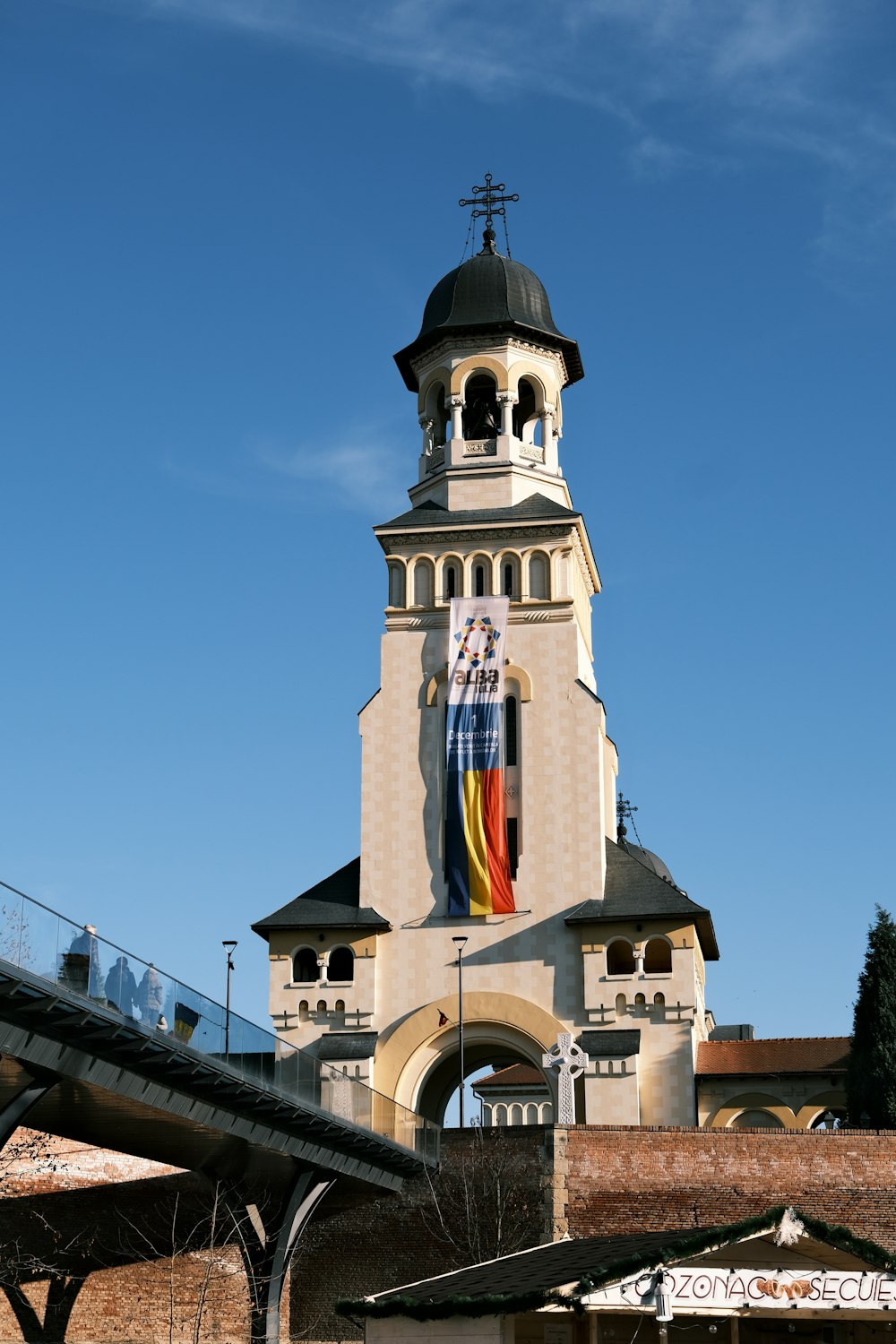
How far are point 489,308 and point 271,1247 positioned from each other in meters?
34.2

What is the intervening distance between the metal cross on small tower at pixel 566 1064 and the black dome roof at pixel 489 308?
24.6 meters

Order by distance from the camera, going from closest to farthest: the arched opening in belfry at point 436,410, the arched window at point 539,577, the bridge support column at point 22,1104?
the bridge support column at point 22,1104 < the arched window at point 539,577 < the arched opening in belfry at point 436,410

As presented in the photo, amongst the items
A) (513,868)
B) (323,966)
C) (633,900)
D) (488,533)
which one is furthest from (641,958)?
(488,533)

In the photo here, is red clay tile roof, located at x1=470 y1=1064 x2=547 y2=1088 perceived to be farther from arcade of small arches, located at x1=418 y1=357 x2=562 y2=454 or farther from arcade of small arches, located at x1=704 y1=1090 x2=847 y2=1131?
arcade of small arches, located at x1=418 y1=357 x2=562 y2=454

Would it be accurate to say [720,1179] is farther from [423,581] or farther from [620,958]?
[423,581]

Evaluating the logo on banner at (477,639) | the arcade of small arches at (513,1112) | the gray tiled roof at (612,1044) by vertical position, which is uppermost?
the logo on banner at (477,639)

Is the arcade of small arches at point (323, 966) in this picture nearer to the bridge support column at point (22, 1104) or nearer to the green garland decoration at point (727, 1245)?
the bridge support column at point (22, 1104)

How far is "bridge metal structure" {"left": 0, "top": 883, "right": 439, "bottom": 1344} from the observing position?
2923cm

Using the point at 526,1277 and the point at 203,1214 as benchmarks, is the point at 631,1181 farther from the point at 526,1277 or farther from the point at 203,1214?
the point at 526,1277

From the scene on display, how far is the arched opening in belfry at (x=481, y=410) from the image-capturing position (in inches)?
2525

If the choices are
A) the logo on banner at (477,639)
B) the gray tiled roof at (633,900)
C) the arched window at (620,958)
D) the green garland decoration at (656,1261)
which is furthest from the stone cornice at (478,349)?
the green garland decoration at (656,1261)

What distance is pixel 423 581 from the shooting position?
2384 inches

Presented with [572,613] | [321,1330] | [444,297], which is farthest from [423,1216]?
[444,297]

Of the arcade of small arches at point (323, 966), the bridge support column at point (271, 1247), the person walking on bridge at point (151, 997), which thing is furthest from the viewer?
the arcade of small arches at point (323, 966)
